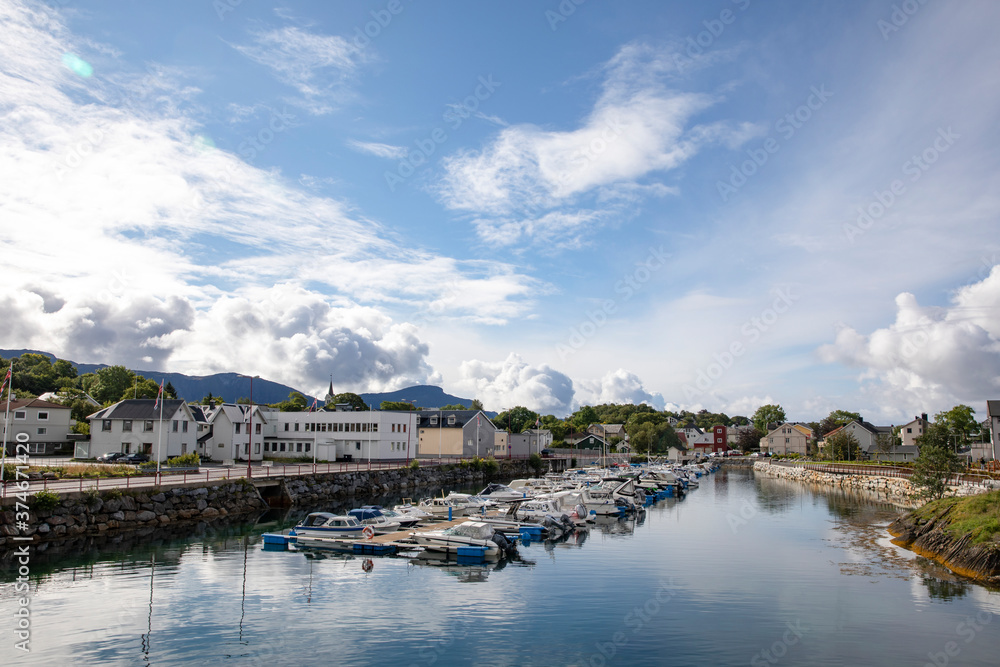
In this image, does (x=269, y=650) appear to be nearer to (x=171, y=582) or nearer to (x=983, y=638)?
(x=171, y=582)

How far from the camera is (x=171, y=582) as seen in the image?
101ft

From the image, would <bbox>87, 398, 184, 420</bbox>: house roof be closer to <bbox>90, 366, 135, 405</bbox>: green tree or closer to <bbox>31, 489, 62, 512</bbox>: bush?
<bbox>31, 489, 62, 512</bbox>: bush

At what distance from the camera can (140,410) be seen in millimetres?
78375

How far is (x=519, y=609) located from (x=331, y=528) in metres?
19.8

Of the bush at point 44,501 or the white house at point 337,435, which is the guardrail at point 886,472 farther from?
the bush at point 44,501

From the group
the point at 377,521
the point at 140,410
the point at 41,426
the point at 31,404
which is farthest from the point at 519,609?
the point at 31,404

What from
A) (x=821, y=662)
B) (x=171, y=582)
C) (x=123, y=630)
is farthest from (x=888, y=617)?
(x=171, y=582)

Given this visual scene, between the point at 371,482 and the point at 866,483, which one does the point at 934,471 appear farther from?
the point at 371,482

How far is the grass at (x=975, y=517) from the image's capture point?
34.3 m

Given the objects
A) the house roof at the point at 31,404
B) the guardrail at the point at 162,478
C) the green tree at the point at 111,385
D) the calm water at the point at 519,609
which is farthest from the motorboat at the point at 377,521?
the green tree at the point at 111,385

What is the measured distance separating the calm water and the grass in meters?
3.34

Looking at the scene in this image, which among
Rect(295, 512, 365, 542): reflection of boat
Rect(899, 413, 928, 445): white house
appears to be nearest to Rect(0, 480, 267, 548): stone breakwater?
Rect(295, 512, 365, 542): reflection of boat

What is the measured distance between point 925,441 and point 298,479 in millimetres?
70845

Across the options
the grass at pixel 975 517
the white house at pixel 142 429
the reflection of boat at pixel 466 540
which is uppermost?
the white house at pixel 142 429
